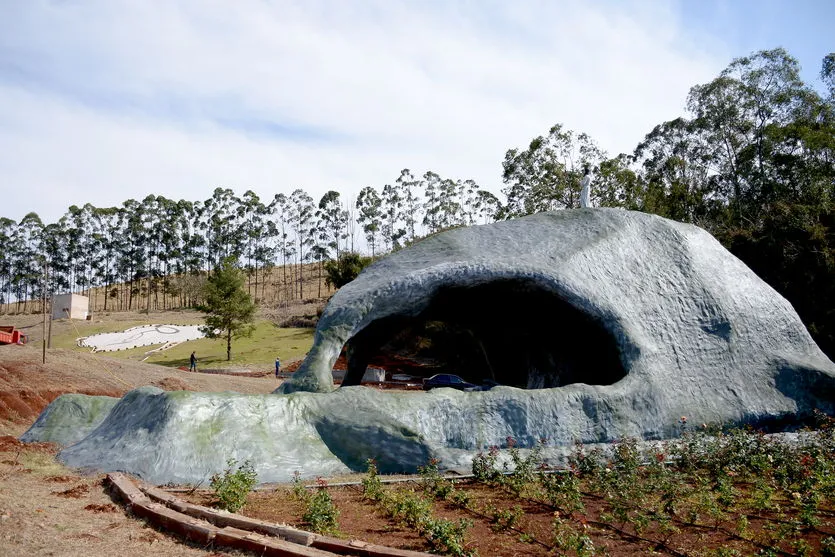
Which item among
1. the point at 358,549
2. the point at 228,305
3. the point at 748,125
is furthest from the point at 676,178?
the point at 358,549

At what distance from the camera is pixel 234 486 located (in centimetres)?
740

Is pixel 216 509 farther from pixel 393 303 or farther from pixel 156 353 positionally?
pixel 156 353

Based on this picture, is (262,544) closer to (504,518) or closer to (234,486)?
(234,486)

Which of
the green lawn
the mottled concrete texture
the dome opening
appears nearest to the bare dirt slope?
the mottled concrete texture

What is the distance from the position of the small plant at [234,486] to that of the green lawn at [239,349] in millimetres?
27738

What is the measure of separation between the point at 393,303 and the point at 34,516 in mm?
5947

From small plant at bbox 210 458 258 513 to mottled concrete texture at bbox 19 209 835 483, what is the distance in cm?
52

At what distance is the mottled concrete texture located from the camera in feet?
29.3

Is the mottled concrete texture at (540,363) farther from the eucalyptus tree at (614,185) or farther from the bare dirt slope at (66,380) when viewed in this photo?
the eucalyptus tree at (614,185)

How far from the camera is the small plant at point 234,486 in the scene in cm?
729

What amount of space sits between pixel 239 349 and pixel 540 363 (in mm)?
30713

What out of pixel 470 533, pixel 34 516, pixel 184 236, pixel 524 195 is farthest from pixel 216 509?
pixel 184 236

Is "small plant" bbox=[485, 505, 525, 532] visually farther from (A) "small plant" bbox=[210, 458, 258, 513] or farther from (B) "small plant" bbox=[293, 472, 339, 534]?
(A) "small plant" bbox=[210, 458, 258, 513]

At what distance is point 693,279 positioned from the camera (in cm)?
1284
